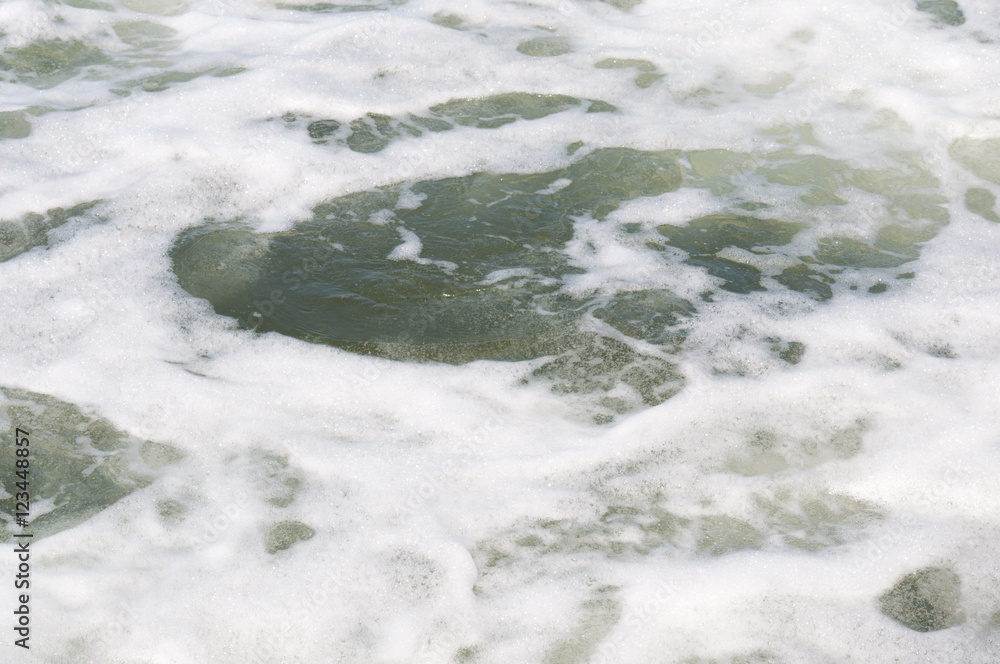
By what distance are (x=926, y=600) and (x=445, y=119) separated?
12.8 ft

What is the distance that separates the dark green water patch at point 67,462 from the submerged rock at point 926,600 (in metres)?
2.74

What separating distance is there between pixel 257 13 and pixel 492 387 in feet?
14.7

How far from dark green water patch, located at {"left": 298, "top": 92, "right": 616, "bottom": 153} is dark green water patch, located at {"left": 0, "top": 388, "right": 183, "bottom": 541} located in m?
2.37

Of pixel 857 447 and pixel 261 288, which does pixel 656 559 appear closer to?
pixel 857 447

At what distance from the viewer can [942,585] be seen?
3137 mm

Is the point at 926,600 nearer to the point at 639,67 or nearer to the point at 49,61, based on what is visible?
the point at 639,67

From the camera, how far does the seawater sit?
10.1 feet

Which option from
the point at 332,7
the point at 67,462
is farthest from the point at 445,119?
the point at 67,462

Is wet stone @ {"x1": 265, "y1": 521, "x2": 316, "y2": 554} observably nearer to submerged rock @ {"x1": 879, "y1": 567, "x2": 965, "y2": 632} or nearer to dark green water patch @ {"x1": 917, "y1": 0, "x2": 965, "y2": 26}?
submerged rock @ {"x1": 879, "y1": 567, "x2": 965, "y2": 632}

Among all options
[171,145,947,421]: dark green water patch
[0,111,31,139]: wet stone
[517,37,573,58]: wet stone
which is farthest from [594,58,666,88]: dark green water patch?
[0,111,31,139]: wet stone

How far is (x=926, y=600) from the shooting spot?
309cm

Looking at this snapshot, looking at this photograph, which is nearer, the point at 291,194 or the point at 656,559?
the point at 656,559

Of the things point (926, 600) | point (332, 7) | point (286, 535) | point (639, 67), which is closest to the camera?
point (926, 600)

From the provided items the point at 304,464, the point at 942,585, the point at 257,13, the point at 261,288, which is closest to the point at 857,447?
the point at 942,585
